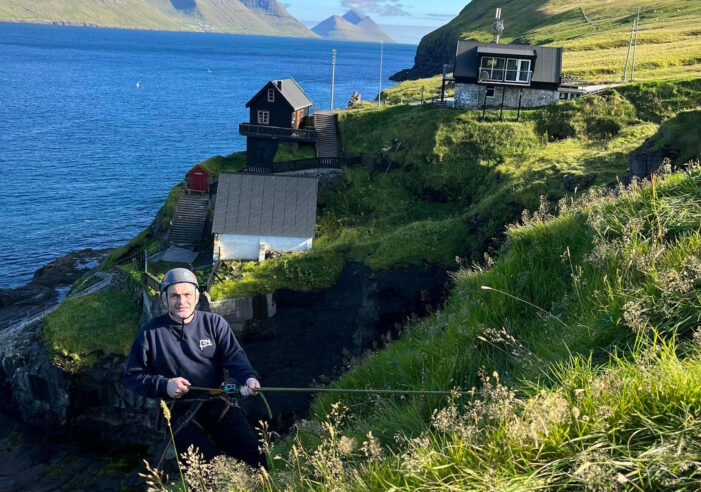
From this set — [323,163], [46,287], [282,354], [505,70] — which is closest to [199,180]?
[323,163]

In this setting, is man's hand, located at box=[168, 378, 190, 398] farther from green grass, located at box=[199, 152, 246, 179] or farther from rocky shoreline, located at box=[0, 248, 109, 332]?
green grass, located at box=[199, 152, 246, 179]

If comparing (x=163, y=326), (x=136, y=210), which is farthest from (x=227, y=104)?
(x=163, y=326)

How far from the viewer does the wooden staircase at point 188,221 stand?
35906 mm

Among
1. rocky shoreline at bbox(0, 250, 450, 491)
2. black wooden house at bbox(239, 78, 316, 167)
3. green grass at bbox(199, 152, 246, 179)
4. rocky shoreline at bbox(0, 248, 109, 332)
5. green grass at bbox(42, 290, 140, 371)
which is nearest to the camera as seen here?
rocky shoreline at bbox(0, 250, 450, 491)

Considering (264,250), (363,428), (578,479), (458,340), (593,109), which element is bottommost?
(264,250)

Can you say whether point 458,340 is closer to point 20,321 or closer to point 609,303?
point 609,303

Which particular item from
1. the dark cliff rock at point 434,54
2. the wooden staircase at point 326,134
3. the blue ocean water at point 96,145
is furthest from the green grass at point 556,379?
the dark cliff rock at point 434,54

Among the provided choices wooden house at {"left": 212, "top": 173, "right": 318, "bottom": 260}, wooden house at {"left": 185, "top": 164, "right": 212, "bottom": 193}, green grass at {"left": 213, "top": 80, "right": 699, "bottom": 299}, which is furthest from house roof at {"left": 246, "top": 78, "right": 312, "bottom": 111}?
wooden house at {"left": 212, "top": 173, "right": 318, "bottom": 260}

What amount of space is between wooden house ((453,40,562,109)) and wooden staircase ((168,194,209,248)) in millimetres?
21689

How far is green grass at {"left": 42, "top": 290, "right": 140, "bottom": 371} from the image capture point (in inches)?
→ 1028

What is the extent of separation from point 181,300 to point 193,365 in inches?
35.7

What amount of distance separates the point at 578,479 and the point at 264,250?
27.8 metres

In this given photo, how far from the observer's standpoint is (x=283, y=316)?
2688cm

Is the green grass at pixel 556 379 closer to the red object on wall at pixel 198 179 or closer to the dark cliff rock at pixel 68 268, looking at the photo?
the red object on wall at pixel 198 179
